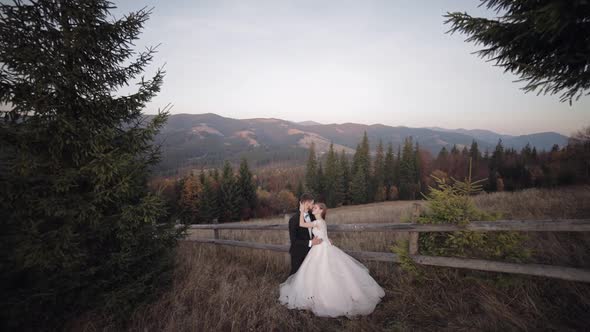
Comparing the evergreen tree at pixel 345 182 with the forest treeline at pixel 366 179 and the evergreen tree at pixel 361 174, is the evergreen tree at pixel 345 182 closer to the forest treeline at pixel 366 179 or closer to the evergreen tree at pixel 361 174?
the forest treeline at pixel 366 179

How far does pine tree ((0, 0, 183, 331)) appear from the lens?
11.1 ft

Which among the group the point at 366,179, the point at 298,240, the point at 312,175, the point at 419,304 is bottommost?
the point at 366,179

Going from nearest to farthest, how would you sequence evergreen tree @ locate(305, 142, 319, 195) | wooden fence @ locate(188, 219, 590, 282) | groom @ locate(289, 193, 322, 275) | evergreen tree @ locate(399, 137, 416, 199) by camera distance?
1. wooden fence @ locate(188, 219, 590, 282)
2. groom @ locate(289, 193, 322, 275)
3. evergreen tree @ locate(399, 137, 416, 199)
4. evergreen tree @ locate(305, 142, 319, 195)

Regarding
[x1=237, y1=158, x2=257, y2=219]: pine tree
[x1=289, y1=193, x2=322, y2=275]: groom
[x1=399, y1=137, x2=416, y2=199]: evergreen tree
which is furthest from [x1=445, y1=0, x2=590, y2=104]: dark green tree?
[x1=399, y1=137, x2=416, y2=199]: evergreen tree

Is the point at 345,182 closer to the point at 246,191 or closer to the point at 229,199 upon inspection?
the point at 246,191

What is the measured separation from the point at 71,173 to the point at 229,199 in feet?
151

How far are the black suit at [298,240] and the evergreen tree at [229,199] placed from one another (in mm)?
44644

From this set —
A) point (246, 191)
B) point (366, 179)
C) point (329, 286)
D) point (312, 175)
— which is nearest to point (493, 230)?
point (329, 286)

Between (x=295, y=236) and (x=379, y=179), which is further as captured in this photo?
(x=379, y=179)

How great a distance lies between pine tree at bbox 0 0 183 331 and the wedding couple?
2530mm

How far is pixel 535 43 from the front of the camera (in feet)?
11.5

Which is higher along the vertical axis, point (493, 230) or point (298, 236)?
point (493, 230)

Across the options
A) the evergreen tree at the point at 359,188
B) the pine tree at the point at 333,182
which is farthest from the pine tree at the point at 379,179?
the pine tree at the point at 333,182

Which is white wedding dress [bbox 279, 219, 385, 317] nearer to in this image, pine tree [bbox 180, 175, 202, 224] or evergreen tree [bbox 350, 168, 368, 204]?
pine tree [bbox 180, 175, 202, 224]
